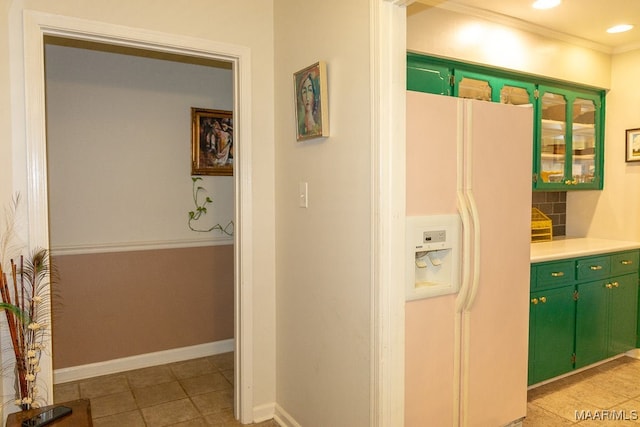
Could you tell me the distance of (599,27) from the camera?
3.21 meters

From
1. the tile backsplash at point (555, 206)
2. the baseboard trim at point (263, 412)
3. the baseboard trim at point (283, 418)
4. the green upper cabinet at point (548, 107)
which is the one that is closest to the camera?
the baseboard trim at point (283, 418)

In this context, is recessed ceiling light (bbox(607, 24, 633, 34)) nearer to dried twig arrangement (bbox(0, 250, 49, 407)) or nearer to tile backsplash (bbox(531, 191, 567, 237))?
tile backsplash (bbox(531, 191, 567, 237))

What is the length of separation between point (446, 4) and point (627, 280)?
2.48 m

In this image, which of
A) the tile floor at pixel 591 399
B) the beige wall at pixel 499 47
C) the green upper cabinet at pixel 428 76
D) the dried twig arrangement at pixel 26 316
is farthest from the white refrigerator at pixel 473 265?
the dried twig arrangement at pixel 26 316

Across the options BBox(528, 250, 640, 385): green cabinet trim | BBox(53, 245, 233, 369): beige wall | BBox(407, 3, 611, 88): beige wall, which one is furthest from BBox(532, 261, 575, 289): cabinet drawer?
BBox(53, 245, 233, 369): beige wall

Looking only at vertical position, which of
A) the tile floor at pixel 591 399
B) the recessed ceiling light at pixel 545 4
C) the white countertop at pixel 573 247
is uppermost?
the recessed ceiling light at pixel 545 4

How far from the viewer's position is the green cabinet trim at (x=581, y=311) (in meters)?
2.87

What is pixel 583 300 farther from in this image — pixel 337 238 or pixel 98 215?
pixel 98 215

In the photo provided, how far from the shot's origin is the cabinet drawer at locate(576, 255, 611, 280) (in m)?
3.08

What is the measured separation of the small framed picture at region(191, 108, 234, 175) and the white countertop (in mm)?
2395

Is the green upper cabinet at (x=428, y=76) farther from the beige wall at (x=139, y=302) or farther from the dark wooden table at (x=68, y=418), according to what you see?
the dark wooden table at (x=68, y=418)

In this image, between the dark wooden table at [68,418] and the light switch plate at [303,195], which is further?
the light switch plate at [303,195]

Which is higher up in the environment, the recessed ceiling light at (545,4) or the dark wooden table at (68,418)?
the recessed ceiling light at (545,4)

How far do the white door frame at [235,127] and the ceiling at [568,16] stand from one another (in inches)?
46.8
